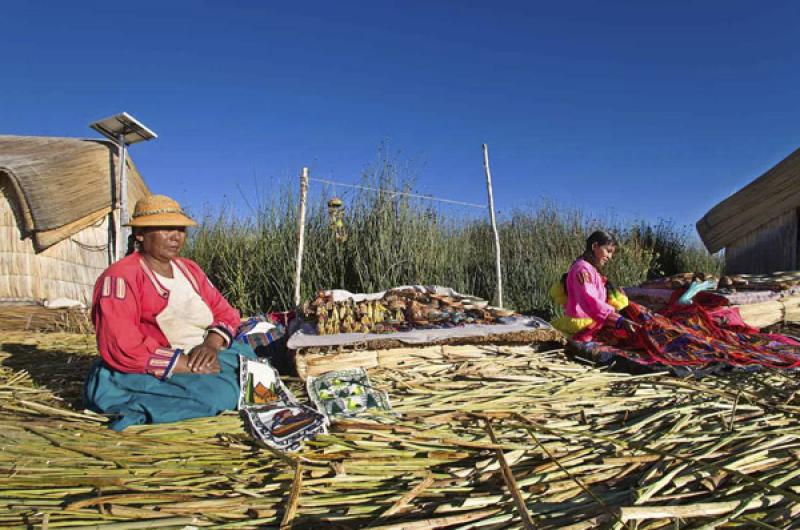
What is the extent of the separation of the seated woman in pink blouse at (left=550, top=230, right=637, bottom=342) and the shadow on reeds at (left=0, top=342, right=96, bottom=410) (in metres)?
3.54

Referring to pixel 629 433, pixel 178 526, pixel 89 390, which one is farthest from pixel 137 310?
pixel 629 433

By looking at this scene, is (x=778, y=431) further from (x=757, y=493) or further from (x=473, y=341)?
(x=473, y=341)

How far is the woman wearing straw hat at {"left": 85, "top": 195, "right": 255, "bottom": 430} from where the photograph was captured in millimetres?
2486

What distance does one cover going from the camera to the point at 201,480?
1772 millimetres

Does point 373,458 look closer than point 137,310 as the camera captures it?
Yes

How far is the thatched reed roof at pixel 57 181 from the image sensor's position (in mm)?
7473

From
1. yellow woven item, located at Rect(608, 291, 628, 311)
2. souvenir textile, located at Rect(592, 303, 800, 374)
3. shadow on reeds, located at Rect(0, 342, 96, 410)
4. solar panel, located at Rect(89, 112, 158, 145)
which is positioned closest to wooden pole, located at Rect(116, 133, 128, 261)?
solar panel, located at Rect(89, 112, 158, 145)

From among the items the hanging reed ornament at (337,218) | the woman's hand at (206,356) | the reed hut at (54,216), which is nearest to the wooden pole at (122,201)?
the reed hut at (54,216)

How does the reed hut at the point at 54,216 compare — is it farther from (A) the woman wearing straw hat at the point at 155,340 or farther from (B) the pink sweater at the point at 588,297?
(B) the pink sweater at the point at 588,297

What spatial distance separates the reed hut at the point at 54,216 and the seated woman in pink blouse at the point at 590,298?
24.0 feet

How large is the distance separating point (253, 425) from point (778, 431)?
7.21 ft

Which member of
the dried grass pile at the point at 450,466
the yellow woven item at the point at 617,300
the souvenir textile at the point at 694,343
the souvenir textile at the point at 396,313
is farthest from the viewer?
the yellow woven item at the point at 617,300

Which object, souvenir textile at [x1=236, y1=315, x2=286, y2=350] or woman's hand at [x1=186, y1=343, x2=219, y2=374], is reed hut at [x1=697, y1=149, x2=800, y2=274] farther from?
woman's hand at [x1=186, y1=343, x2=219, y2=374]

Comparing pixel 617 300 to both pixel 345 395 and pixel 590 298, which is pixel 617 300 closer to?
pixel 590 298
